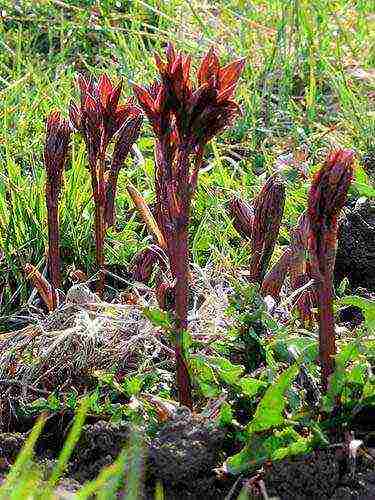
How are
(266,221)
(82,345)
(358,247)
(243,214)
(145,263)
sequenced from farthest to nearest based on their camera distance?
(358,247) < (145,263) < (243,214) < (82,345) < (266,221)

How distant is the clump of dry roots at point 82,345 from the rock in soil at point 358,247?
45cm

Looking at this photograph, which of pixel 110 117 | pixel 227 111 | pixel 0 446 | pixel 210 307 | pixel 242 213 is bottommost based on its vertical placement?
pixel 0 446

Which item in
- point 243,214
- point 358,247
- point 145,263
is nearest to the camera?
point 243,214

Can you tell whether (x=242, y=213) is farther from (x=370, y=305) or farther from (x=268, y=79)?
(x=268, y=79)

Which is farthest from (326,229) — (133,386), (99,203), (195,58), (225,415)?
(195,58)

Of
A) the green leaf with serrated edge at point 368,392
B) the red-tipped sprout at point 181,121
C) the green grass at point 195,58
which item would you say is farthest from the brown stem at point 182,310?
the green grass at point 195,58

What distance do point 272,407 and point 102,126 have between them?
2.83 feet

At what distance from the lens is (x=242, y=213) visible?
7.79 feet

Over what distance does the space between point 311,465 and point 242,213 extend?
76 cm

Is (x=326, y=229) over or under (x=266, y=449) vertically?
over

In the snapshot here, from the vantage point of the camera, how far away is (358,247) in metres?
2.71

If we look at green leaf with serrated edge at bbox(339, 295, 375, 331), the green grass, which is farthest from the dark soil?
the green grass

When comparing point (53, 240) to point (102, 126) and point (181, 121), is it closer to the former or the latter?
point (102, 126)

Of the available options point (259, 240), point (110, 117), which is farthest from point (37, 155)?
point (259, 240)
